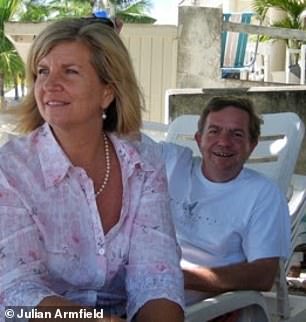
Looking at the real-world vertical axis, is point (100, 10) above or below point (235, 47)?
above

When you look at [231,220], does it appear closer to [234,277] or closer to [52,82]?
[234,277]

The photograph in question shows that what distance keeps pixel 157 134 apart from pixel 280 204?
8.55 ft

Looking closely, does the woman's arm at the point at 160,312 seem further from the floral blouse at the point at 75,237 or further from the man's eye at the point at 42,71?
the man's eye at the point at 42,71

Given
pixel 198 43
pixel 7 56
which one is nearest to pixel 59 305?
pixel 198 43

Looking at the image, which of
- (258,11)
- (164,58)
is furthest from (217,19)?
(258,11)

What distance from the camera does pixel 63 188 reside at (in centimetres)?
225

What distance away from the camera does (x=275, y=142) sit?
4.05 metres

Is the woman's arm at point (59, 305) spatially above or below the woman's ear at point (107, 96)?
below

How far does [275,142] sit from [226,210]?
105cm

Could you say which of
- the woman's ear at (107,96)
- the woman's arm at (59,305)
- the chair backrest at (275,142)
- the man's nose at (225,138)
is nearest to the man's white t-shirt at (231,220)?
the man's nose at (225,138)

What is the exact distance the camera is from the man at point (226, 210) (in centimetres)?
293

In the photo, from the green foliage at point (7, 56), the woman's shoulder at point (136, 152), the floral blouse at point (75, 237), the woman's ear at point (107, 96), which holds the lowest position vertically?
the green foliage at point (7, 56)

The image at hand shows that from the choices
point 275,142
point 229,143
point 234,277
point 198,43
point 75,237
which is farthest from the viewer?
point 198,43

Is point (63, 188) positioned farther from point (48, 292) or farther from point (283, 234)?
point (283, 234)
